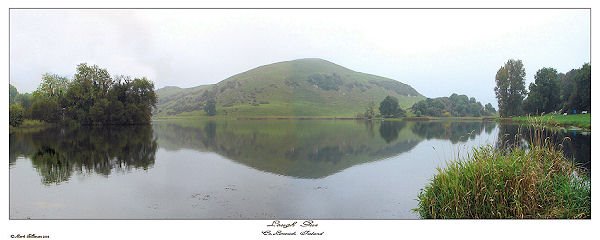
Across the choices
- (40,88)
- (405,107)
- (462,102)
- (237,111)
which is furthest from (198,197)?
(237,111)

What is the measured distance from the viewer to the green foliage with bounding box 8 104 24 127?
45.6ft

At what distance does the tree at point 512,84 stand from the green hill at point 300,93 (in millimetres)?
5125

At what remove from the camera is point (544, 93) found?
1426cm

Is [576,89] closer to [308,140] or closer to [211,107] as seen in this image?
[308,140]

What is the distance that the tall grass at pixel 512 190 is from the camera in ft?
25.2

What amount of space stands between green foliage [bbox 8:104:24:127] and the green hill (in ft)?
29.3

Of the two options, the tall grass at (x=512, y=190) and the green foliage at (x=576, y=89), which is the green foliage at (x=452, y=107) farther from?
the tall grass at (x=512, y=190)

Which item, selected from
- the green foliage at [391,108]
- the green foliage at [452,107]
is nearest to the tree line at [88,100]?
the green foliage at [391,108]

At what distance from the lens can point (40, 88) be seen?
15445 mm

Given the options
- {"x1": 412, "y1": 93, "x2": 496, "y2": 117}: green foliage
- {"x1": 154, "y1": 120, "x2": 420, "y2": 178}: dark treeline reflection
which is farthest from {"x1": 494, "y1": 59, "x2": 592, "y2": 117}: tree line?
{"x1": 154, "y1": 120, "x2": 420, "y2": 178}: dark treeline reflection

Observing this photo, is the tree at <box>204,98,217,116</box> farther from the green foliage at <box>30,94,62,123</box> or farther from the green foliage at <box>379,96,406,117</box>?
the green foliage at <box>30,94,62,123</box>

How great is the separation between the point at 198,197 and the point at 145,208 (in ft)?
6.42

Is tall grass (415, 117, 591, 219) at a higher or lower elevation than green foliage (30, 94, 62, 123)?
lower
